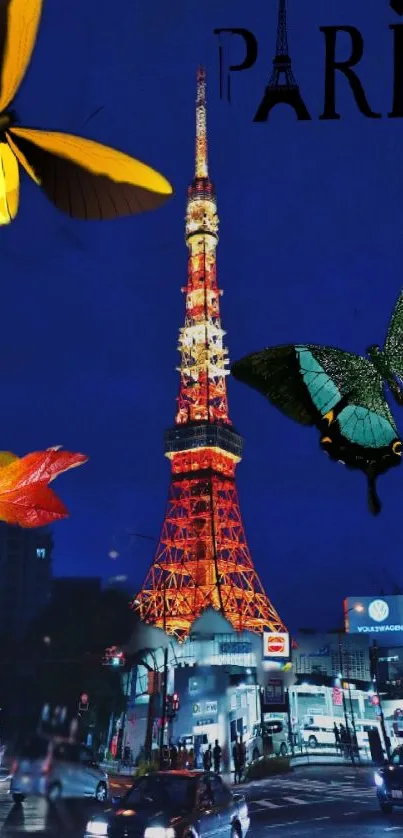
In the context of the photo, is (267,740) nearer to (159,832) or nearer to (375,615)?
(159,832)

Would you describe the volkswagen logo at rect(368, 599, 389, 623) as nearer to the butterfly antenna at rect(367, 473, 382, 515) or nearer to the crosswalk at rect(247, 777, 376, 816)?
the crosswalk at rect(247, 777, 376, 816)

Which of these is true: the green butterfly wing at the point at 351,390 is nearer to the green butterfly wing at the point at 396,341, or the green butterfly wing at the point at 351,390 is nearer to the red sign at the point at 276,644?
the green butterfly wing at the point at 396,341

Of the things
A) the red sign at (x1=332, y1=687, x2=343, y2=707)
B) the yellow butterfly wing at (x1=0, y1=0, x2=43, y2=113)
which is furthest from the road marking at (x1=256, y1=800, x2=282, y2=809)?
the red sign at (x1=332, y1=687, x2=343, y2=707)

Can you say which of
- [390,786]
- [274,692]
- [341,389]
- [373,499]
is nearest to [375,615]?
[274,692]

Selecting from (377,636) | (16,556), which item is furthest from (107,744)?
(377,636)

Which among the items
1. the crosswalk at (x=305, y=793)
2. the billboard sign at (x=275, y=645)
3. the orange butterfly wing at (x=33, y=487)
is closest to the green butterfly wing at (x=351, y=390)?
the orange butterfly wing at (x=33, y=487)

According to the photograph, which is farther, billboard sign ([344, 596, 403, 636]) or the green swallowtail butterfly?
billboard sign ([344, 596, 403, 636])
